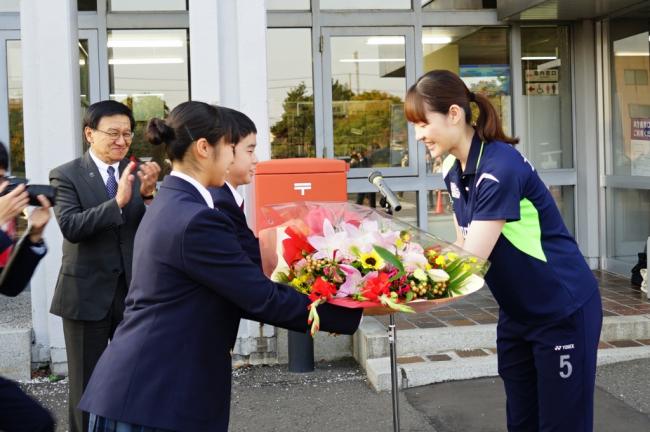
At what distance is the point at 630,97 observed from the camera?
9.34 m

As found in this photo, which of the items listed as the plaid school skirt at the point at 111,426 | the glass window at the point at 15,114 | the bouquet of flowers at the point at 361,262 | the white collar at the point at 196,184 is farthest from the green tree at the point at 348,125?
the plaid school skirt at the point at 111,426

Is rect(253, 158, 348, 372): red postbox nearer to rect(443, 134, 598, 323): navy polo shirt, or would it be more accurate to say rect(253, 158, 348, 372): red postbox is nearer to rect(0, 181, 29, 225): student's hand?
rect(443, 134, 598, 323): navy polo shirt

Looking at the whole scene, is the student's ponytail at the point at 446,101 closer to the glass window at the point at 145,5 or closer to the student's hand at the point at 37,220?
the student's hand at the point at 37,220

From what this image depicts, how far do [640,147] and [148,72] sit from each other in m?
5.42

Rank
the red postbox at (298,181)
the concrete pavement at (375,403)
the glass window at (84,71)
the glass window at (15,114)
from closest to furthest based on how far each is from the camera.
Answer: the concrete pavement at (375,403)
the red postbox at (298,181)
the glass window at (15,114)
the glass window at (84,71)

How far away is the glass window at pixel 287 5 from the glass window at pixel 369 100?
51 centimetres

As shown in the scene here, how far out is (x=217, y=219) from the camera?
8.53 ft

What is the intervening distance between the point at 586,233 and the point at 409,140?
2374 millimetres

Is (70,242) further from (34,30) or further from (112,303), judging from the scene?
(34,30)

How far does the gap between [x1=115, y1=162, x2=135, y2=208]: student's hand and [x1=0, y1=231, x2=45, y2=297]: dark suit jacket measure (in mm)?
1010

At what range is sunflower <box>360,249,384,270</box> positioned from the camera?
2.86 m

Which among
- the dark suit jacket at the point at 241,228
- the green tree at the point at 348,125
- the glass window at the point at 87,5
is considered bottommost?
the dark suit jacket at the point at 241,228

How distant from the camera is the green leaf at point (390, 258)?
2.83 metres

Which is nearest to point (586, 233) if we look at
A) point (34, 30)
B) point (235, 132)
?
point (34, 30)
